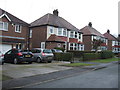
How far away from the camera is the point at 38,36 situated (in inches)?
1139

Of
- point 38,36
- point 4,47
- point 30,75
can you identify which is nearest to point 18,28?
point 4,47

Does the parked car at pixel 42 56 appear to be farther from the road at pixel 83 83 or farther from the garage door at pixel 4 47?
the road at pixel 83 83

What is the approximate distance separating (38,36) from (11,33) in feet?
20.7

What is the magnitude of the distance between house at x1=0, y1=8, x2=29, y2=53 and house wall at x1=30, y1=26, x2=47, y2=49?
3.19m

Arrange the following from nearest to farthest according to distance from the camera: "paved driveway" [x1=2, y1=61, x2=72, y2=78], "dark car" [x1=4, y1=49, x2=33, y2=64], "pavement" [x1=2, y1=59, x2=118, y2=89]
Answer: "pavement" [x1=2, y1=59, x2=118, y2=89] < "paved driveway" [x1=2, y1=61, x2=72, y2=78] < "dark car" [x1=4, y1=49, x2=33, y2=64]

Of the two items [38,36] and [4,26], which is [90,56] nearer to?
[38,36]

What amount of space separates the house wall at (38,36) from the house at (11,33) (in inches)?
125

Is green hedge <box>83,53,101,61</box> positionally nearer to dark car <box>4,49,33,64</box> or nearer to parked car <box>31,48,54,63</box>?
parked car <box>31,48,54,63</box>

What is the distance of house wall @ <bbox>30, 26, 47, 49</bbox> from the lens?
2794cm

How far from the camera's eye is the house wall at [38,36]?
27.9 metres

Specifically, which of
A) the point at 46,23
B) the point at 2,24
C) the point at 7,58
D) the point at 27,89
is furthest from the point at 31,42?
the point at 27,89

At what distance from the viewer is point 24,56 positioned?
1489 cm

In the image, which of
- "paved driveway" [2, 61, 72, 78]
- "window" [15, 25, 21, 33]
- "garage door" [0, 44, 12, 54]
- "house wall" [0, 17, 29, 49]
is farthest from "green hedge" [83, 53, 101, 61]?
"window" [15, 25, 21, 33]

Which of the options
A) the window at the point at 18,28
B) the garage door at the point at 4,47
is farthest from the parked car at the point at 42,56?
the window at the point at 18,28
